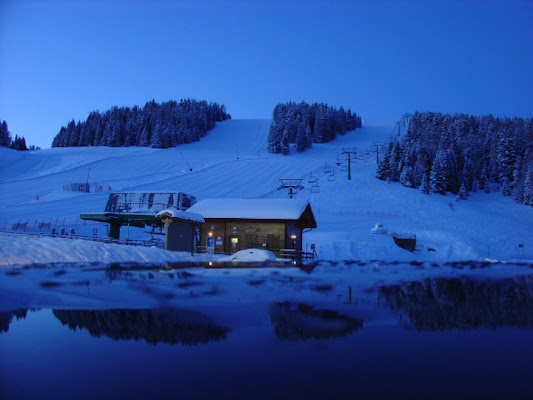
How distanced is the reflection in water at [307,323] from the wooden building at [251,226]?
72.2 feet

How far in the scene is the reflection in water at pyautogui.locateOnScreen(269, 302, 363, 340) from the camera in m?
7.38

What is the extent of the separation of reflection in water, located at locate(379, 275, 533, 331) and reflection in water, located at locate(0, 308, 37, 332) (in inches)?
257

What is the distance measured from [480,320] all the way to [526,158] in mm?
89458

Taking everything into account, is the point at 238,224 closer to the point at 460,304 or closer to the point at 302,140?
the point at 460,304

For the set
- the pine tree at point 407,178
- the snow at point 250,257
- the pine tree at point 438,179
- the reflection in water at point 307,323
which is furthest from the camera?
the pine tree at point 407,178

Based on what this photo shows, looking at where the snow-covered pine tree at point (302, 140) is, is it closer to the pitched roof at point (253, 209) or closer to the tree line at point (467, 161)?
the tree line at point (467, 161)

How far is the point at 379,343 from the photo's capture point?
Result: 6855 millimetres

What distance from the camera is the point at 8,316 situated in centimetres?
823

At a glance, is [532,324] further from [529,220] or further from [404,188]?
[404,188]

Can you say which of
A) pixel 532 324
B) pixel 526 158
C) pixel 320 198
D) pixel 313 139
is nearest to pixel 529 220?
pixel 320 198

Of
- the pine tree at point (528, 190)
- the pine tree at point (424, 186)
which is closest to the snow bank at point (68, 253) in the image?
the pine tree at point (424, 186)

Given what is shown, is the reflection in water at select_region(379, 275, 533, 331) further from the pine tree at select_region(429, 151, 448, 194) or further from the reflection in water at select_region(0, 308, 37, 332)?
the pine tree at select_region(429, 151, 448, 194)

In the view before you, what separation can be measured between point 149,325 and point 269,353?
2394 millimetres

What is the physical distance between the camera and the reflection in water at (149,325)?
703 cm
